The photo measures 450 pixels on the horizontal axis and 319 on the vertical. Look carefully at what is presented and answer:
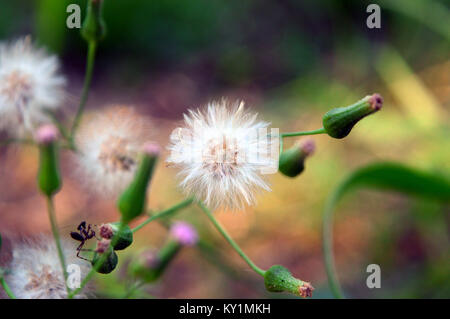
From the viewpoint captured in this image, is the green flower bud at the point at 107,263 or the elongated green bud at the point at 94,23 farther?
the elongated green bud at the point at 94,23

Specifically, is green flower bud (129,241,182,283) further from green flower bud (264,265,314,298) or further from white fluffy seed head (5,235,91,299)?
green flower bud (264,265,314,298)

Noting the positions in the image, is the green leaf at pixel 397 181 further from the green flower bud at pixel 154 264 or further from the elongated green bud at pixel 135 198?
the elongated green bud at pixel 135 198

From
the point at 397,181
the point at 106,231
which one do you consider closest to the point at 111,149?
the point at 106,231

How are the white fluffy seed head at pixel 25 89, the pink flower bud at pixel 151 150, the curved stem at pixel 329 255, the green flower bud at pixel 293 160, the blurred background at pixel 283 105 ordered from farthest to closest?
the blurred background at pixel 283 105 < the white fluffy seed head at pixel 25 89 < the curved stem at pixel 329 255 < the green flower bud at pixel 293 160 < the pink flower bud at pixel 151 150

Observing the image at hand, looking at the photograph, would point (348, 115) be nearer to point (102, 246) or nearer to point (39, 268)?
point (102, 246)

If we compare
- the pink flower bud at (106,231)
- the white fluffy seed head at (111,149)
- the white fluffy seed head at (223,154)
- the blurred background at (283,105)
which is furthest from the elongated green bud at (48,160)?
the blurred background at (283,105)

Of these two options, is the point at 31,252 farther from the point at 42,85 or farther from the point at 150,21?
the point at 150,21
